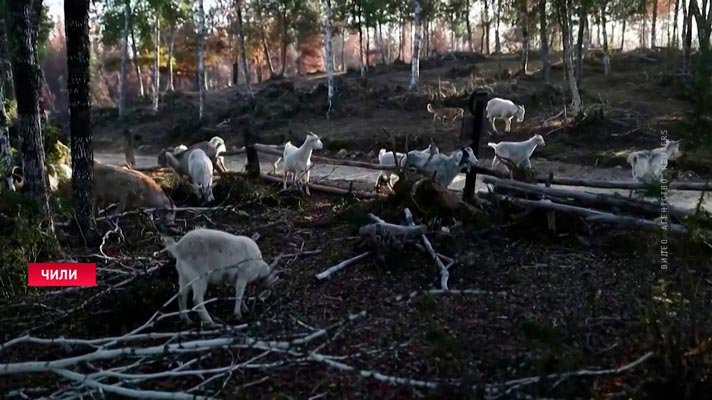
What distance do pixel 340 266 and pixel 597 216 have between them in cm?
237

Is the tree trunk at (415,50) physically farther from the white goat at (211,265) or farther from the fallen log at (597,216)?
the white goat at (211,265)

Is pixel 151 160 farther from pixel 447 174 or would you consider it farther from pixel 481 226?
pixel 481 226

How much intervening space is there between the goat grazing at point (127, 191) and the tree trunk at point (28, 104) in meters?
1.87

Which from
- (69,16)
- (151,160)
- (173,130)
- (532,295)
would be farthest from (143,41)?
(532,295)

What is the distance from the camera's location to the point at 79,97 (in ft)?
20.4

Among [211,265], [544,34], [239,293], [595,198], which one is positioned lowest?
[239,293]

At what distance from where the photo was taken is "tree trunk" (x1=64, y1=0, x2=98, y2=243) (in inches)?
241

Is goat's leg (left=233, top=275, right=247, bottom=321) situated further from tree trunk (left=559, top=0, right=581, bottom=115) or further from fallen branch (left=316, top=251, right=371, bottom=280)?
tree trunk (left=559, top=0, right=581, bottom=115)

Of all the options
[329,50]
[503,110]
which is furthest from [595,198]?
[329,50]

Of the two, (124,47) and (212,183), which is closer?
(212,183)

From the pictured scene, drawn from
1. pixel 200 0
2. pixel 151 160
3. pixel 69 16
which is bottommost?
pixel 151 160

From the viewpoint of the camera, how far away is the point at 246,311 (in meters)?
4.90

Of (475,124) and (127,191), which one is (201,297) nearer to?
(127,191)

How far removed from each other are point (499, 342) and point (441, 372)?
2.07 feet
